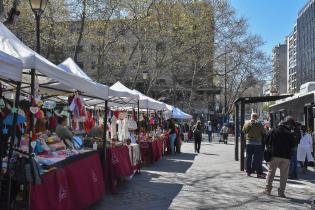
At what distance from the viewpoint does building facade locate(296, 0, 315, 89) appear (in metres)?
74.5

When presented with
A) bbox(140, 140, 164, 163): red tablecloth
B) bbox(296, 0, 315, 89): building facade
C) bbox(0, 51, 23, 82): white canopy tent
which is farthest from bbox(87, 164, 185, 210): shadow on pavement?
bbox(296, 0, 315, 89): building facade

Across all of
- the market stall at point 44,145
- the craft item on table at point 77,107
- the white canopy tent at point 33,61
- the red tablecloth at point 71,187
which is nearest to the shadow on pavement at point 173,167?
the market stall at point 44,145

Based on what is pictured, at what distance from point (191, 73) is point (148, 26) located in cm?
1682

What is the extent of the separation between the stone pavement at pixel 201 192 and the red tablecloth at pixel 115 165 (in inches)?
13.1

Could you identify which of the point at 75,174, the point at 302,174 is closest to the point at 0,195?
the point at 75,174

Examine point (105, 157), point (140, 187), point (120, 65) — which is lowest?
point (140, 187)

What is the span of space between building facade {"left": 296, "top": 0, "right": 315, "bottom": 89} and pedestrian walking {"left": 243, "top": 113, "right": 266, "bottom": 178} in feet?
199

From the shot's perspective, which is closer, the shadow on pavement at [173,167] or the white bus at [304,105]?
the shadow on pavement at [173,167]

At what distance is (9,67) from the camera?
5383 millimetres

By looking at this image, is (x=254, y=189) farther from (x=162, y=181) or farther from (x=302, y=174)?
(x=302, y=174)

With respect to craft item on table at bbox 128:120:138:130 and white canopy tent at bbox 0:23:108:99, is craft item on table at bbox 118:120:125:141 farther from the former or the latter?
white canopy tent at bbox 0:23:108:99

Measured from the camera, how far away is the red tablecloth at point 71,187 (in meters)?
6.16

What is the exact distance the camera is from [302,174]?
13.9m

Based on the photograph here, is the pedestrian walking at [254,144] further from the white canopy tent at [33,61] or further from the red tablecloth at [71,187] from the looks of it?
the white canopy tent at [33,61]
